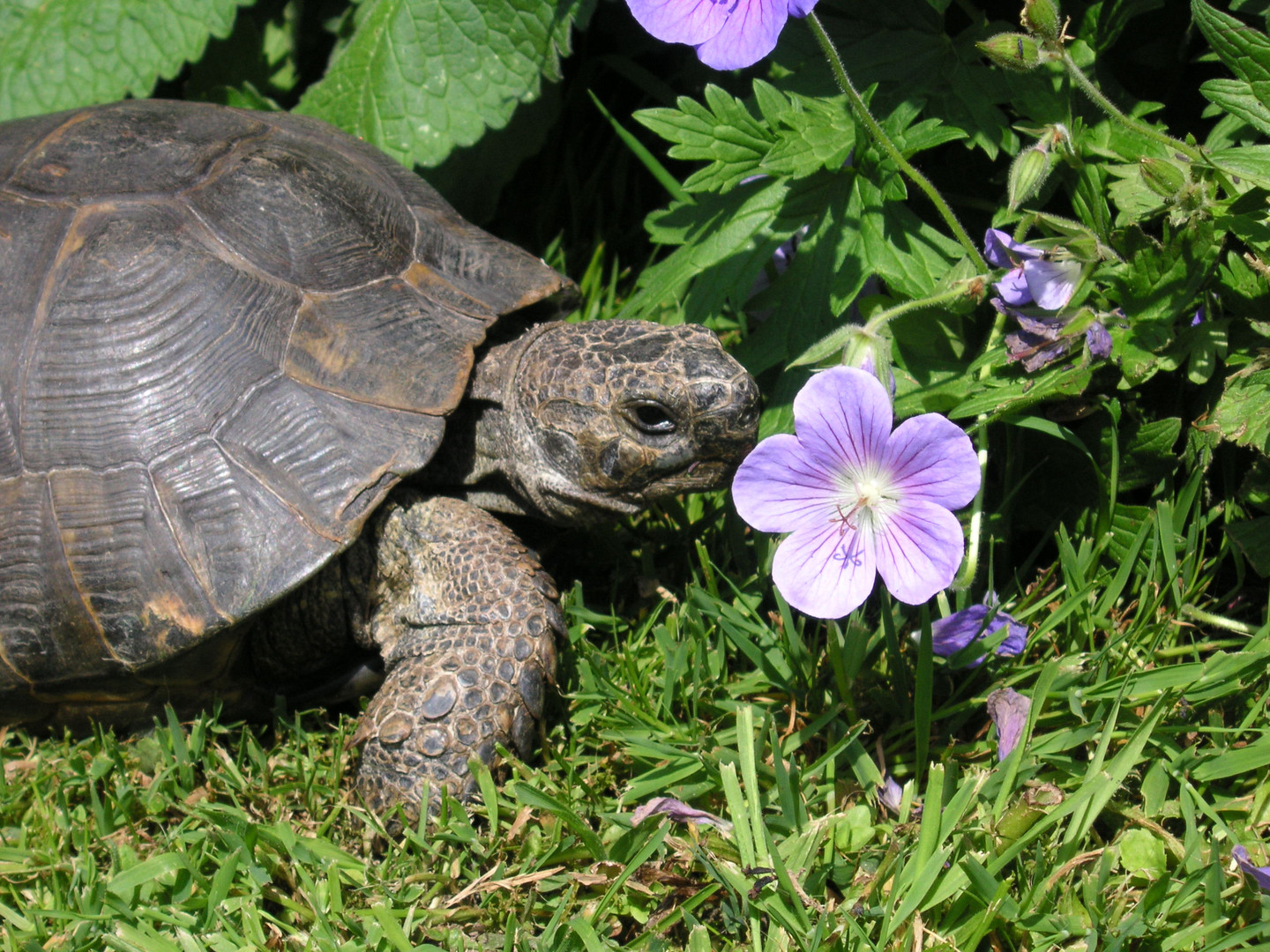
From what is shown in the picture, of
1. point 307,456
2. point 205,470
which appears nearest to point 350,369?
point 307,456

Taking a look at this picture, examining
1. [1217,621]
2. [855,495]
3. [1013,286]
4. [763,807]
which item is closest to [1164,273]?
[1013,286]

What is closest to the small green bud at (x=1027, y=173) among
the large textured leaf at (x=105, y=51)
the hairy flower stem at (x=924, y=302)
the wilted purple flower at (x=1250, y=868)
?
the hairy flower stem at (x=924, y=302)

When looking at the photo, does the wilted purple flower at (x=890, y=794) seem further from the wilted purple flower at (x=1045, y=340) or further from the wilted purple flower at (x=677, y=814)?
the wilted purple flower at (x=1045, y=340)

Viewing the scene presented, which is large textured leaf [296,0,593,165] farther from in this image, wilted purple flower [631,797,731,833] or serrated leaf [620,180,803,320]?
wilted purple flower [631,797,731,833]

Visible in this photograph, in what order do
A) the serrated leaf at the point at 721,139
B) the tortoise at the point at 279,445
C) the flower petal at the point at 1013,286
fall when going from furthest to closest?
1. the serrated leaf at the point at 721,139
2. the tortoise at the point at 279,445
3. the flower petal at the point at 1013,286

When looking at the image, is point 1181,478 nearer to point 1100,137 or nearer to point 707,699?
point 1100,137

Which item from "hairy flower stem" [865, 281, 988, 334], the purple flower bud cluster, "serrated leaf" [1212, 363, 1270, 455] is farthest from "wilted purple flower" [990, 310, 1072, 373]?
"serrated leaf" [1212, 363, 1270, 455]

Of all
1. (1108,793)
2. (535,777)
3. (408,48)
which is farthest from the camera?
(408,48)

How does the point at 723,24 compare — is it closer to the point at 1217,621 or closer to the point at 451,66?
the point at 451,66
